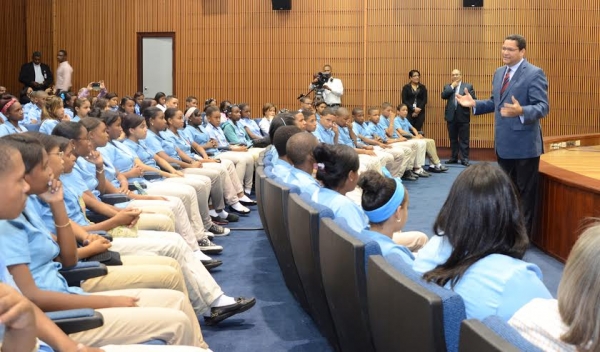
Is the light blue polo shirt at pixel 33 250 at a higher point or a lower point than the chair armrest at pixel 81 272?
higher

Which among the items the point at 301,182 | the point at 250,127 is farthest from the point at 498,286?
the point at 250,127

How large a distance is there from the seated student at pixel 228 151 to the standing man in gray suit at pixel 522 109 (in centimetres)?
370

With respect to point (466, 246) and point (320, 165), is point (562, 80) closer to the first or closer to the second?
point (320, 165)

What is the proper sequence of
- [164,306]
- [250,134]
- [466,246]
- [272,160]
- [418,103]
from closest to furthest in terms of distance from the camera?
[466,246] < [164,306] < [272,160] < [250,134] < [418,103]

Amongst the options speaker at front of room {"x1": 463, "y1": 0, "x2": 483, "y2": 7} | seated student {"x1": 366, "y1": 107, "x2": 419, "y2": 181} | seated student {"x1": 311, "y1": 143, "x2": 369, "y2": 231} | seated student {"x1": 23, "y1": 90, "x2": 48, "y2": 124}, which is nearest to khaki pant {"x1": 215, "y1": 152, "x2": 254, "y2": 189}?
seated student {"x1": 23, "y1": 90, "x2": 48, "y2": 124}

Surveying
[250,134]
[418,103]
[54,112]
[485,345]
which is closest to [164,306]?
[485,345]

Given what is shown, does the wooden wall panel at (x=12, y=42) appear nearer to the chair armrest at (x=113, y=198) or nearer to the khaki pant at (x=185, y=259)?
the chair armrest at (x=113, y=198)

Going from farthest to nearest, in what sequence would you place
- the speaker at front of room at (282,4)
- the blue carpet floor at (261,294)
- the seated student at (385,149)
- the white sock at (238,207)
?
Answer: the speaker at front of room at (282,4) → the seated student at (385,149) → the white sock at (238,207) → the blue carpet floor at (261,294)

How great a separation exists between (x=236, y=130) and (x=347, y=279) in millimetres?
7501

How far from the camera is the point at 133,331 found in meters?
2.58

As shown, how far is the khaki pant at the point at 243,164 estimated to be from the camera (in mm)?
8344

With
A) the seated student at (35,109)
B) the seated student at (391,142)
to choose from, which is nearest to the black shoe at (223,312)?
the seated student at (35,109)

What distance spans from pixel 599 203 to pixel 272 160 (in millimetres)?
2601

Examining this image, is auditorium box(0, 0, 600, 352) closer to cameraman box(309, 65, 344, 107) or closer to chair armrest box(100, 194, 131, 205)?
cameraman box(309, 65, 344, 107)
